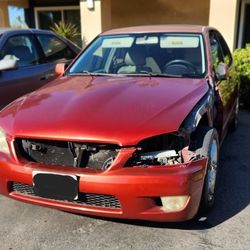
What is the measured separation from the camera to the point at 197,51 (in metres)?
4.27

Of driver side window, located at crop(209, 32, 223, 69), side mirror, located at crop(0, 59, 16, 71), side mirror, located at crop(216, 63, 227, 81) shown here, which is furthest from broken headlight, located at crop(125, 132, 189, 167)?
side mirror, located at crop(0, 59, 16, 71)

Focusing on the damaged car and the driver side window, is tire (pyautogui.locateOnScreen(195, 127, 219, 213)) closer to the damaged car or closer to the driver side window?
the damaged car

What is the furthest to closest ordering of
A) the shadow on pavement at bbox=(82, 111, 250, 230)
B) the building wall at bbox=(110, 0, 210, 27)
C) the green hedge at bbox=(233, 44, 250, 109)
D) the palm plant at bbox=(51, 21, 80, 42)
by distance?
1. the building wall at bbox=(110, 0, 210, 27)
2. the palm plant at bbox=(51, 21, 80, 42)
3. the green hedge at bbox=(233, 44, 250, 109)
4. the shadow on pavement at bbox=(82, 111, 250, 230)

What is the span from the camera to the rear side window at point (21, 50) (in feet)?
18.1

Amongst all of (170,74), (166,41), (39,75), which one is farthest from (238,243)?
(39,75)

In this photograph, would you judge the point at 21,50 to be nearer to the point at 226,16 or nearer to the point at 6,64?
the point at 6,64

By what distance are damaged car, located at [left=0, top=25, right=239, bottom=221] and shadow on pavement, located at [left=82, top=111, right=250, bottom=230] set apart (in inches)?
5.7

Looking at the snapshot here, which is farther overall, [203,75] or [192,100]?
[203,75]

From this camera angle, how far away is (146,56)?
4.38 meters

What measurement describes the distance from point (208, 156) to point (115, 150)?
2.49 ft

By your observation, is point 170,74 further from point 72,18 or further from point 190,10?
point 72,18

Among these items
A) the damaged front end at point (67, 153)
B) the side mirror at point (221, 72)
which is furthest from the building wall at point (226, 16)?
the damaged front end at point (67, 153)

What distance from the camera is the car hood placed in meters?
2.85

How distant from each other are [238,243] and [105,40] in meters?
2.88
